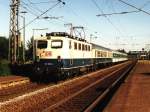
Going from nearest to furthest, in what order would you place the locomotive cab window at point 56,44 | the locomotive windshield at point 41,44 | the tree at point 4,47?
1. the locomotive cab window at point 56,44
2. the locomotive windshield at point 41,44
3. the tree at point 4,47

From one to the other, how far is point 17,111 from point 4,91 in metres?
6.67

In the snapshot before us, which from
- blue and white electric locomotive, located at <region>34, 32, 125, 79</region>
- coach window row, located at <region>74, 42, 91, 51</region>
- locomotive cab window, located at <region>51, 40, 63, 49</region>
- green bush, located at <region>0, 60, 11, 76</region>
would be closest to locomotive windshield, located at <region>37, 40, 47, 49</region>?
blue and white electric locomotive, located at <region>34, 32, 125, 79</region>

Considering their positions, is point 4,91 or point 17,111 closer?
point 17,111

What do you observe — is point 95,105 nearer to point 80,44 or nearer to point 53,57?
point 53,57

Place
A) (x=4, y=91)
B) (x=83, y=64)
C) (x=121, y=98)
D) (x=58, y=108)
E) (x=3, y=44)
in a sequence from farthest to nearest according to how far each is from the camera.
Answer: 1. (x=3, y=44)
2. (x=83, y=64)
3. (x=4, y=91)
4. (x=121, y=98)
5. (x=58, y=108)

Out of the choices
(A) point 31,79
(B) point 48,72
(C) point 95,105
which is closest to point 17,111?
(C) point 95,105

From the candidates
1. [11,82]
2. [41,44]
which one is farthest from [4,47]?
[11,82]

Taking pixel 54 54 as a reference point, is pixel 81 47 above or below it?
above

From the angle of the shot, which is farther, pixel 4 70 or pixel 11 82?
pixel 4 70

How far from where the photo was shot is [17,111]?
13422 mm

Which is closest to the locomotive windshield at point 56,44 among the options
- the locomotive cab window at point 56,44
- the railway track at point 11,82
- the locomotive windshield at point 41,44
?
the locomotive cab window at point 56,44

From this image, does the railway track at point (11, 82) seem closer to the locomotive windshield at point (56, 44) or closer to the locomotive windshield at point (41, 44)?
the locomotive windshield at point (41, 44)

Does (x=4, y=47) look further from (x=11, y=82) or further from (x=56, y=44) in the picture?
(x=11, y=82)

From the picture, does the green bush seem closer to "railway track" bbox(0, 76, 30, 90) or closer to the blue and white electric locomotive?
"railway track" bbox(0, 76, 30, 90)
